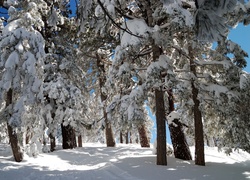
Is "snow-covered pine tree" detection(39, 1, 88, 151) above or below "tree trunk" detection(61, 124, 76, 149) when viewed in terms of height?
above

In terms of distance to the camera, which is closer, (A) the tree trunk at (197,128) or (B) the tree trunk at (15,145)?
(B) the tree trunk at (15,145)

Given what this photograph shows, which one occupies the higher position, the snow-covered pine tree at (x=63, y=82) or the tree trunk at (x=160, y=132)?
the snow-covered pine tree at (x=63, y=82)

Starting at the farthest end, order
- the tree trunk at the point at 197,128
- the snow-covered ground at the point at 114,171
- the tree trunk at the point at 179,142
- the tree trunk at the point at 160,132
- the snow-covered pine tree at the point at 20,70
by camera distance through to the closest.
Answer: the tree trunk at the point at 179,142 → the tree trunk at the point at 197,128 → the tree trunk at the point at 160,132 → the snow-covered pine tree at the point at 20,70 → the snow-covered ground at the point at 114,171

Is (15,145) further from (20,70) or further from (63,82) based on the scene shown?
(63,82)

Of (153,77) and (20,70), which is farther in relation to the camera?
(20,70)

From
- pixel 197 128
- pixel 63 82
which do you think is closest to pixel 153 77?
pixel 197 128

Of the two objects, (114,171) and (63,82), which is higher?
(63,82)

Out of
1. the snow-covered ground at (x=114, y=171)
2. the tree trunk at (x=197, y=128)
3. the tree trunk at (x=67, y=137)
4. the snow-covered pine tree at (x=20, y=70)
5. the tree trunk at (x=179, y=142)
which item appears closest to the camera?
the snow-covered ground at (x=114, y=171)

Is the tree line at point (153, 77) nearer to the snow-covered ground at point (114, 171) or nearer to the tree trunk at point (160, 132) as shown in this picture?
the tree trunk at point (160, 132)

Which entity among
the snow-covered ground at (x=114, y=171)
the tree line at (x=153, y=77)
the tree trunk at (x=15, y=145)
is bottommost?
the snow-covered ground at (x=114, y=171)

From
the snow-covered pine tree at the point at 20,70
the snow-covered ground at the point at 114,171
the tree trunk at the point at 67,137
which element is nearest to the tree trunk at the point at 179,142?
the snow-covered ground at the point at 114,171

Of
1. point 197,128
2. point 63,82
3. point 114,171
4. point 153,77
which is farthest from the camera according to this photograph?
point 63,82

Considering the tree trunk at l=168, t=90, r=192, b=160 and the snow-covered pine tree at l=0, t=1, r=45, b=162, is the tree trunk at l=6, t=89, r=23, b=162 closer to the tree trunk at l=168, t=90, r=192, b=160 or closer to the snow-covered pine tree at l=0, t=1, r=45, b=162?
the snow-covered pine tree at l=0, t=1, r=45, b=162

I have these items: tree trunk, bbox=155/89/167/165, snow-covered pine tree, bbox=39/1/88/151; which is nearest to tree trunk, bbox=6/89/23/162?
snow-covered pine tree, bbox=39/1/88/151
